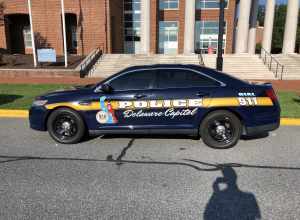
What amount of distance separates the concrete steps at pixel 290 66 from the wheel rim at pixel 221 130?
652 inches

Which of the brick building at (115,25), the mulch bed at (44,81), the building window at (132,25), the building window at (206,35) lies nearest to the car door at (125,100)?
the mulch bed at (44,81)

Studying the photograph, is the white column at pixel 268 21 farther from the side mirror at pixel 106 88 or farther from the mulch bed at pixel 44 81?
the side mirror at pixel 106 88

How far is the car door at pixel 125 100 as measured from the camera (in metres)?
5.49

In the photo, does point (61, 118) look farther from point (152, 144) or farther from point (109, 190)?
point (109, 190)

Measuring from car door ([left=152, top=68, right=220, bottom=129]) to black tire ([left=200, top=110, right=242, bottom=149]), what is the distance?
0.19 metres

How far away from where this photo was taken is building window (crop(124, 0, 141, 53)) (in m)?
35.4

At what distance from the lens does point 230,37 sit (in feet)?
117

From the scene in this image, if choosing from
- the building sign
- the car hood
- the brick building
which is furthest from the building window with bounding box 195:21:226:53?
the car hood

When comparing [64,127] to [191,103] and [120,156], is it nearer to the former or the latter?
[120,156]

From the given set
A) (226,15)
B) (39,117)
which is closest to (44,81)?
(39,117)

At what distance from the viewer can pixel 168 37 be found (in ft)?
120

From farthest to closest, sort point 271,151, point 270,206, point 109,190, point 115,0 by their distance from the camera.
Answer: point 115,0 → point 271,151 → point 109,190 → point 270,206

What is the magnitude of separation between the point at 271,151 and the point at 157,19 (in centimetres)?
3284

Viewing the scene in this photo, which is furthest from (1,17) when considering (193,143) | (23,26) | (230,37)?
(193,143)
